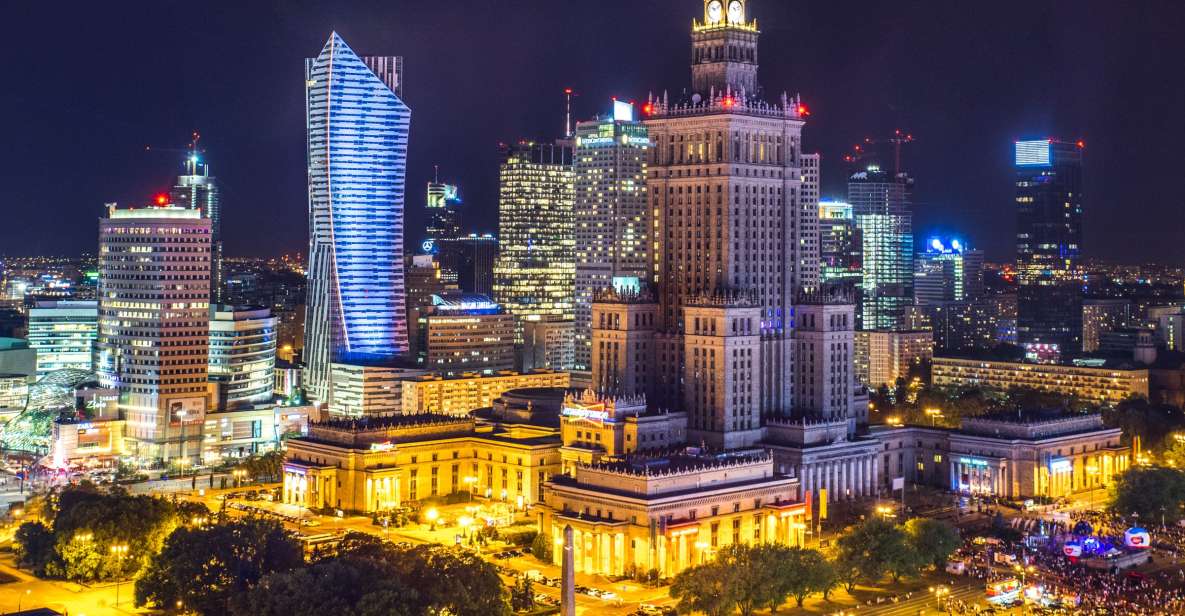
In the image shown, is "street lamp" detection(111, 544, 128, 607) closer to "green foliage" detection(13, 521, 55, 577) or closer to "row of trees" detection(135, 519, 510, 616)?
"green foliage" detection(13, 521, 55, 577)

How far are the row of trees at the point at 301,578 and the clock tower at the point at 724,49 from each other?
76.5m

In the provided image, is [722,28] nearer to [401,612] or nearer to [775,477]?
[775,477]

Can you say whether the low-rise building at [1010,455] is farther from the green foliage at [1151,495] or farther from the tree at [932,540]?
the tree at [932,540]

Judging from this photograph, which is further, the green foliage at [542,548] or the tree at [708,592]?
the green foliage at [542,548]

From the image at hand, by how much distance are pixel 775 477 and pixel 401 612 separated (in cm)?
5937

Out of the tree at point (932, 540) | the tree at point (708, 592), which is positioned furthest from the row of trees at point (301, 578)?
the tree at point (932, 540)

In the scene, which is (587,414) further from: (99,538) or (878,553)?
(99,538)

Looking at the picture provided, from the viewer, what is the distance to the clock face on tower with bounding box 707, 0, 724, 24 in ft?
598

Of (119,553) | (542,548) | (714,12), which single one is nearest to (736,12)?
(714,12)

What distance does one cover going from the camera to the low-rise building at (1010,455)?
184625 millimetres

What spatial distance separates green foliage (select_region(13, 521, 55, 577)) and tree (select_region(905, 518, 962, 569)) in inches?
3078

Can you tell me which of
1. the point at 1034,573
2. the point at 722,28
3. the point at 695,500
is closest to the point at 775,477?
the point at 695,500

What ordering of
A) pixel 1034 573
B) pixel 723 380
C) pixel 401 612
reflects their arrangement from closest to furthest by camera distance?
pixel 401 612
pixel 1034 573
pixel 723 380

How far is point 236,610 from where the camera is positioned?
Result: 112 m
